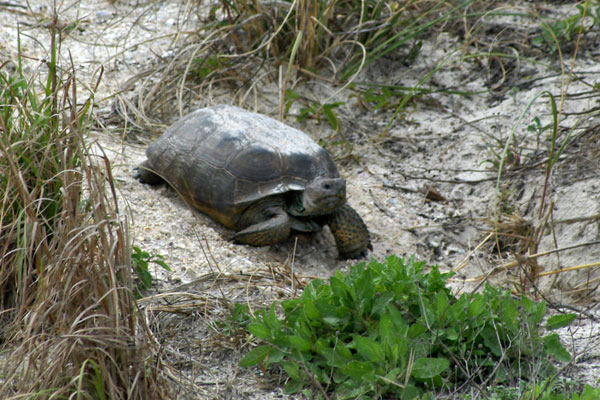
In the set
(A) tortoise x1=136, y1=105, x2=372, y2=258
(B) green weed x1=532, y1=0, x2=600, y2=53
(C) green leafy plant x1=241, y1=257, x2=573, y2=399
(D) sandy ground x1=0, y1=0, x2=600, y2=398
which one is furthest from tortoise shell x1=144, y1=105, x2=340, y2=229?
(B) green weed x1=532, y1=0, x2=600, y2=53

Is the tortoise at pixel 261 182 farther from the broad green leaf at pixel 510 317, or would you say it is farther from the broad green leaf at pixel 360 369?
the broad green leaf at pixel 360 369

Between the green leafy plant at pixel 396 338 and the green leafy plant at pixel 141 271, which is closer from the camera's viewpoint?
the green leafy plant at pixel 396 338

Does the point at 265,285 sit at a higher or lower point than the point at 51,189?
lower

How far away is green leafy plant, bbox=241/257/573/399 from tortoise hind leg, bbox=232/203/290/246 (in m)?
1.30

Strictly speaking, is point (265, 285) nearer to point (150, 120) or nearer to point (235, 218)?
point (235, 218)

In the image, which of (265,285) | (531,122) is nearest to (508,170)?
(531,122)

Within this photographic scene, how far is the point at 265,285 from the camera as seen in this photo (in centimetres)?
271

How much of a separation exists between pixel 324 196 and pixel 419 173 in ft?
4.02

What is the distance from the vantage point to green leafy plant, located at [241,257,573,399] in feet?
6.49

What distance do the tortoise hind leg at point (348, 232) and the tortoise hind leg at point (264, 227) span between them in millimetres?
280

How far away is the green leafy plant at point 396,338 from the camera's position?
198cm

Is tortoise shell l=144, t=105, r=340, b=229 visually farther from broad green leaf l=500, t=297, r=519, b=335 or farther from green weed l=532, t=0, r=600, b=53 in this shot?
green weed l=532, t=0, r=600, b=53

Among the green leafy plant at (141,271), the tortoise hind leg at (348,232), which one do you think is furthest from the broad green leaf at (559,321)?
the tortoise hind leg at (348,232)

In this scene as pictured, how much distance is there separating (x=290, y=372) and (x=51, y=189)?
3.60 feet
